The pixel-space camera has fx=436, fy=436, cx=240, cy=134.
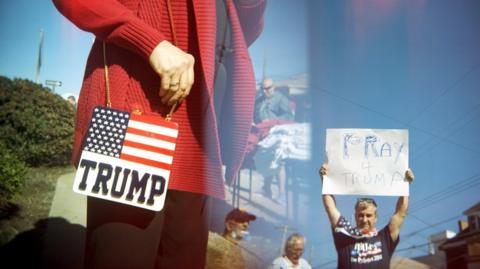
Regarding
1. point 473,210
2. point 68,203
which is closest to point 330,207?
point 473,210

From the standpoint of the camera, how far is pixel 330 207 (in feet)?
5.39

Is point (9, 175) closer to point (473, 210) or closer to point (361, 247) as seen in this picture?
point (361, 247)

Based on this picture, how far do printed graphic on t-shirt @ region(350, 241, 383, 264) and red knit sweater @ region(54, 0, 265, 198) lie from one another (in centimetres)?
57

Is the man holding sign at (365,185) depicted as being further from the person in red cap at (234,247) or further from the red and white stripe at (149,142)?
the red and white stripe at (149,142)

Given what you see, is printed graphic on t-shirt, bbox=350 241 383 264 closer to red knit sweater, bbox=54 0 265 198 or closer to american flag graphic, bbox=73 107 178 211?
red knit sweater, bbox=54 0 265 198

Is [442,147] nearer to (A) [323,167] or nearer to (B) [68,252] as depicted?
(A) [323,167]

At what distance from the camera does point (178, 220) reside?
4.50 feet

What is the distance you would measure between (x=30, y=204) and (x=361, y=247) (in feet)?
4.04

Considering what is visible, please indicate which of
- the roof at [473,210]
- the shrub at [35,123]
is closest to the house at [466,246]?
the roof at [473,210]

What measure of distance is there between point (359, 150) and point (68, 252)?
113 centimetres

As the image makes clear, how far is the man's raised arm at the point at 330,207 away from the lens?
1.64 meters

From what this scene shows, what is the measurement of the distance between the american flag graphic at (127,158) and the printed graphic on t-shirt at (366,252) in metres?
0.78

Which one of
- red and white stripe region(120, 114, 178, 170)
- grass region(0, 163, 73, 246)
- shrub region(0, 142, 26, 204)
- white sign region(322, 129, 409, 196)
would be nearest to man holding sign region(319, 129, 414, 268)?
white sign region(322, 129, 409, 196)

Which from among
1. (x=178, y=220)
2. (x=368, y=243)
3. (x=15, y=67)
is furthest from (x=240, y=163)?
(x=15, y=67)
